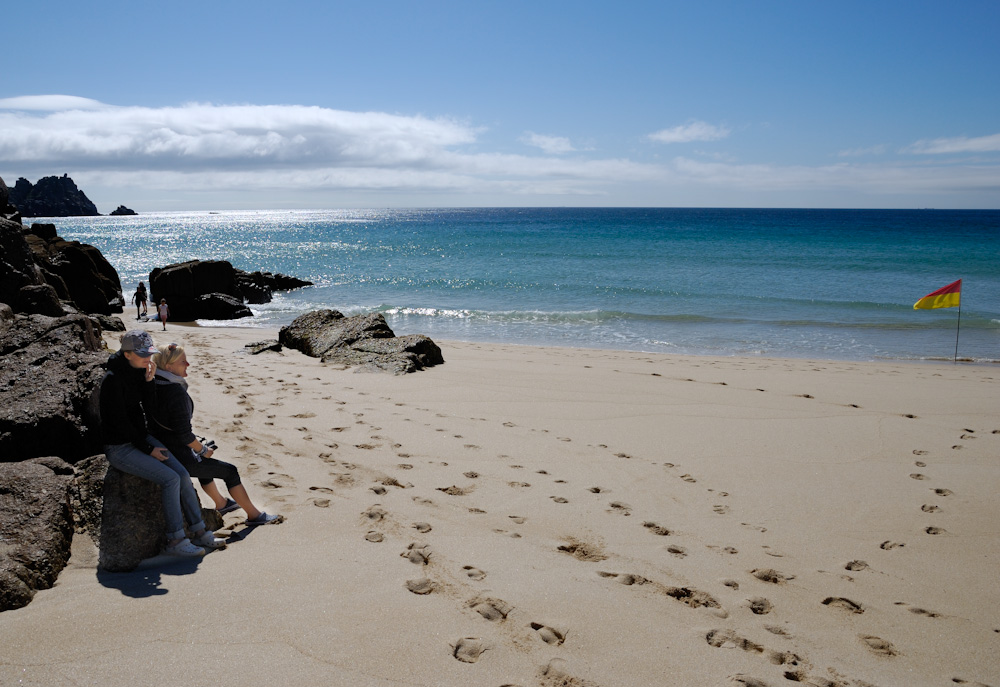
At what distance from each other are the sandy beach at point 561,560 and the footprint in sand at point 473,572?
12 mm

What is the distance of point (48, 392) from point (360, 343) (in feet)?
21.4

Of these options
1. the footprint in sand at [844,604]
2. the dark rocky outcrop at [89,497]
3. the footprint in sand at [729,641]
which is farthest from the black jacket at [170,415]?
the footprint in sand at [844,604]

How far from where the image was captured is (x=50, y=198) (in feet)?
468

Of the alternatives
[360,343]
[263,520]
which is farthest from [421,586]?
[360,343]

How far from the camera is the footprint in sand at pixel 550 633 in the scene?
3140 mm

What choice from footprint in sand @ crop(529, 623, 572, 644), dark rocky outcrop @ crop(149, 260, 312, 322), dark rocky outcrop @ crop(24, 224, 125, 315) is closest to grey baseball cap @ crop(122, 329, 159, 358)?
footprint in sand @ crop(529, 623, 572, 644)

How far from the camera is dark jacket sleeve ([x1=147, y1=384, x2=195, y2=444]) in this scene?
395cm

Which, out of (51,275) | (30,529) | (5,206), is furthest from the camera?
(5,206)

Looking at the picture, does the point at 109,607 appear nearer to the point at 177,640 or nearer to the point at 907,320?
the point at 177,640

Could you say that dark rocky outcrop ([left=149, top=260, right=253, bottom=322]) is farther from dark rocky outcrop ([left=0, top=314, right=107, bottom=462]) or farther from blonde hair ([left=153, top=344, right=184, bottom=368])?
blonde hair ([left=153, top=344, right=184, bottom=368])

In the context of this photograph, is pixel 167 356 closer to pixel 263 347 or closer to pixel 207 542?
pixel 207 542

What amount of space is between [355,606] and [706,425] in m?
5.24

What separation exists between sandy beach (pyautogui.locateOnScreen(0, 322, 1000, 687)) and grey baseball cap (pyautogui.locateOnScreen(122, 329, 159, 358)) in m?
1.26

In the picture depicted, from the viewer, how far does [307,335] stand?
475 inches
